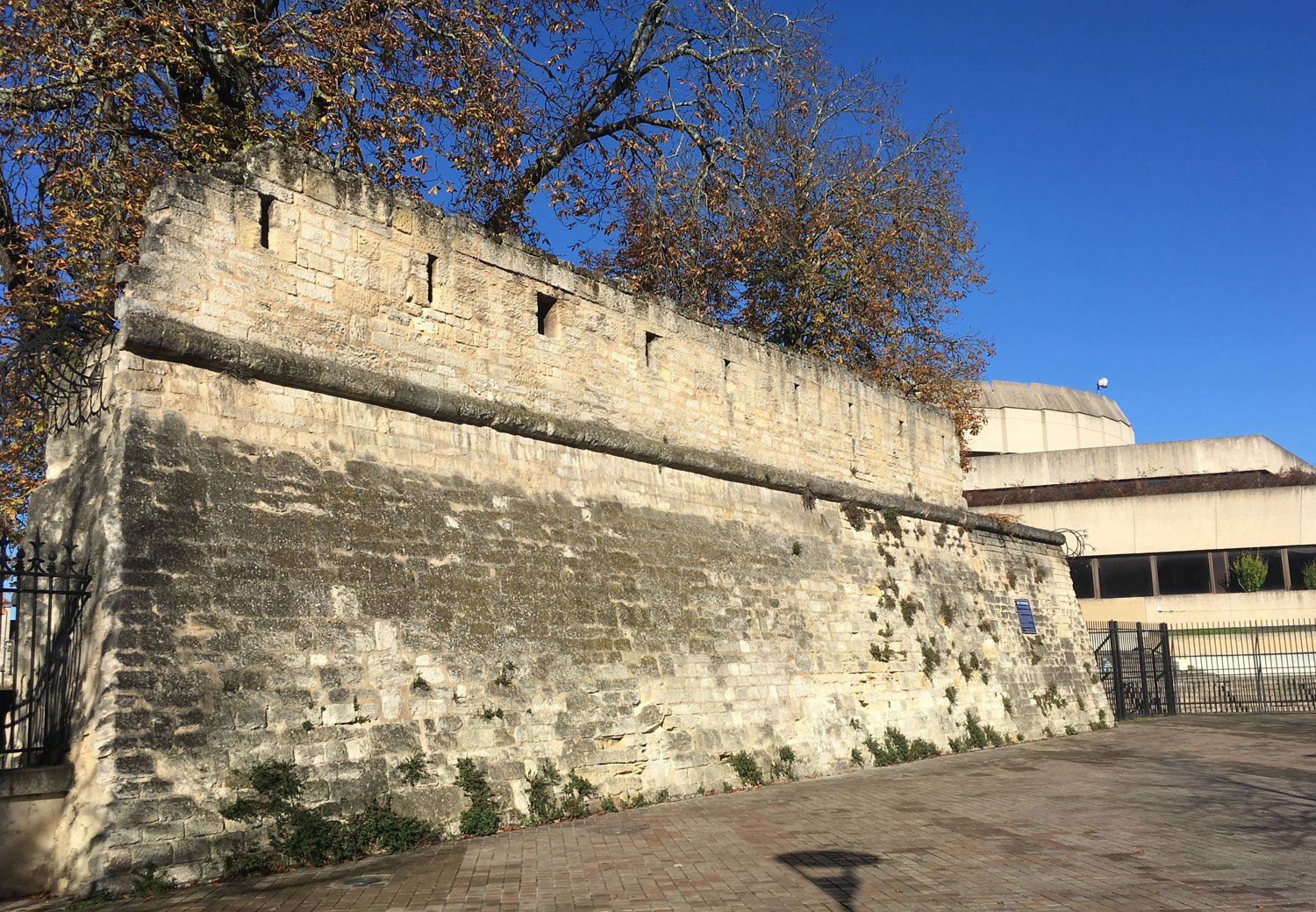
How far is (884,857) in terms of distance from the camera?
279 inches

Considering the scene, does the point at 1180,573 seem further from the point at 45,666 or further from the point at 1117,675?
the point at 45,666

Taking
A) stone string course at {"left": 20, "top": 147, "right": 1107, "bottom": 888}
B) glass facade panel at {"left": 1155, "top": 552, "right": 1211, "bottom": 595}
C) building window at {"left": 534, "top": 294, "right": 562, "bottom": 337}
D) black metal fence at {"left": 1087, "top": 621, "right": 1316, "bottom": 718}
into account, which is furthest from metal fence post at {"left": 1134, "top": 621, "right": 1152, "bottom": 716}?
building window at {"left": 534, "top": 294, "right": 562, "bottom": 337}

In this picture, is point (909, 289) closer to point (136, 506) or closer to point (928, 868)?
point (928, 868)

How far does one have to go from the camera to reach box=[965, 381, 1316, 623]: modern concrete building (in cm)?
2798

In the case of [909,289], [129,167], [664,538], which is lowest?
[664,538]

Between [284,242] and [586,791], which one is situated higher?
[284,242]

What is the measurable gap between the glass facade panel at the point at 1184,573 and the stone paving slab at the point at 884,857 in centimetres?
1915

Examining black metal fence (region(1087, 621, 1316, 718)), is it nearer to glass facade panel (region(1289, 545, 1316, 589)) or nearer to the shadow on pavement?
glass facade panel (region(1289, 545, 1316, 589))

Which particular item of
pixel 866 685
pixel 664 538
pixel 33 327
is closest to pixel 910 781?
pixel 866 685

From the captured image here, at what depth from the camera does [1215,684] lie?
21469mm

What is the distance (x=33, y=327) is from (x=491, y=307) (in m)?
4.35

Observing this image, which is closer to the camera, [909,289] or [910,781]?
[910,781]

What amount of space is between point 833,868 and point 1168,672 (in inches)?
644

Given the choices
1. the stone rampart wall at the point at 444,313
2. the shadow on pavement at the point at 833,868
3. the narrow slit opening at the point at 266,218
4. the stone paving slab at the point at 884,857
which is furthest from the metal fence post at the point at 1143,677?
the narrow slit opening at the point at 266,218
